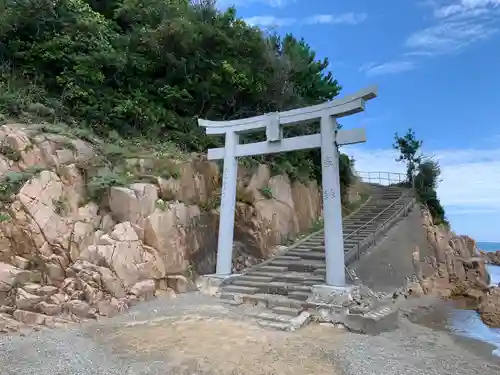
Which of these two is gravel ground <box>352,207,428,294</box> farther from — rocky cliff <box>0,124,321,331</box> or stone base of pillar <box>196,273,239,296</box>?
stone base of pillar <box>196,273,239,296</box>

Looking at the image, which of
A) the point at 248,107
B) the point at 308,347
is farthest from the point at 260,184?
the point at 308,347

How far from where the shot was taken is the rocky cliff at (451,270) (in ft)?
43.8

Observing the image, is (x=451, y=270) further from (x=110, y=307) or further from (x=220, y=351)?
(x=110, y=307)

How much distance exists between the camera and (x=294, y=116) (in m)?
9.77

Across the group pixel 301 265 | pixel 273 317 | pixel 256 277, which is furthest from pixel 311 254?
pixel 273 317

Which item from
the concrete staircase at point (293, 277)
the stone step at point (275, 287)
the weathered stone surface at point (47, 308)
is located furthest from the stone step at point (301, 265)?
the weathered stone surface at point (47, 308)

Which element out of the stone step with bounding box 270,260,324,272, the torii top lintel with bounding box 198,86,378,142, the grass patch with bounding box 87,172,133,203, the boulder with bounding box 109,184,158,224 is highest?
the torii top lintel with bounding box 198,86,378,142

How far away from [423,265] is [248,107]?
9.24 m

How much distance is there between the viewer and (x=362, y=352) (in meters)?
6.28

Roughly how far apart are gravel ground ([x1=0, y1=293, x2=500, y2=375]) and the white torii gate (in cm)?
209

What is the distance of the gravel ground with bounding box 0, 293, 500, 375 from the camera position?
5.49m

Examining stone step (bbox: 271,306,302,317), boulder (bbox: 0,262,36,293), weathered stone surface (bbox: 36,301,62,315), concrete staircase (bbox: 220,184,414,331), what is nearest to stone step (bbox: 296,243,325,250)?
concrete staircase (bbox: 220,184,414,331)

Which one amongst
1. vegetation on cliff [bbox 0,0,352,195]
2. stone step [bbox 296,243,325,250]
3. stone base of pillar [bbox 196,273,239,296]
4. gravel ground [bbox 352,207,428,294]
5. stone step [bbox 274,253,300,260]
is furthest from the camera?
vegetation on cliff [bbox 0,0,352,195]

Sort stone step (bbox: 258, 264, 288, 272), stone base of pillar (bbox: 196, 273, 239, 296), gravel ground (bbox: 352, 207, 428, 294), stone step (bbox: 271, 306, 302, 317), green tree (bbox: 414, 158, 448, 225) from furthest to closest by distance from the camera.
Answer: green tree (bbox: 414, 158, 448, 225) → gravel ground (bbox: 352, 207, 428, 294) → stone step (bbox: 258, 264, 288, 272) → stone base of pillar (bbox: 196, 273, 239, 296) → stone step (bbox: 271, 306, 302, 317)
